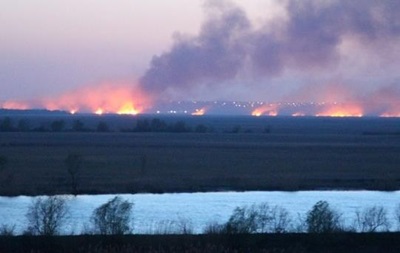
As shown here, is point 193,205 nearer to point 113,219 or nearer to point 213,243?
point 113,219

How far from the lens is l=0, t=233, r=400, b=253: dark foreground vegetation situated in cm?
1931

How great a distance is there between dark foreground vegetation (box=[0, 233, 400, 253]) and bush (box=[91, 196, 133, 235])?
0.57m

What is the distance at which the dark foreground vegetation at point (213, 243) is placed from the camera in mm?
19312

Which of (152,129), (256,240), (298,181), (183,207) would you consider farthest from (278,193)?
(152,129)

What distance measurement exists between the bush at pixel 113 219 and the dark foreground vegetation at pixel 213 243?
1.86 ft

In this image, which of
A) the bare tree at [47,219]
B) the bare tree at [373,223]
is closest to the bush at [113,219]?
the bare tree at [47,219]

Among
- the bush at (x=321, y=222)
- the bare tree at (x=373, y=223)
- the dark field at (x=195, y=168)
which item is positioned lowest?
the bare tree at (x=373, y=223)

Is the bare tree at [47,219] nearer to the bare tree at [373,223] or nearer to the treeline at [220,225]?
the treeline at [220,225]

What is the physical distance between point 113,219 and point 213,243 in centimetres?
321

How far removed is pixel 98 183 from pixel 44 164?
12.5 meters

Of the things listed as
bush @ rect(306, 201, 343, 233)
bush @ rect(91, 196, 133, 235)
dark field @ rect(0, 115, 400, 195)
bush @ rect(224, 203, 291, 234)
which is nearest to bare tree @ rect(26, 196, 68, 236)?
bush @ rect(91, 196, 133, 235)

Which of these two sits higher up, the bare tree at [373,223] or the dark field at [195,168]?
the dark field at [195,168]

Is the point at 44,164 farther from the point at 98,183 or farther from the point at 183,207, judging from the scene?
the point at 183,207

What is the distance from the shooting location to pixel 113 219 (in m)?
21.9
